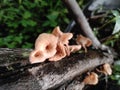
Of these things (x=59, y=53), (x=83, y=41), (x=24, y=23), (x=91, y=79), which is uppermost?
(x=24, y=23)

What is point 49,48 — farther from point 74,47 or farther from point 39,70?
point 74,47

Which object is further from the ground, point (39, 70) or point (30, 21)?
point (30, 21)

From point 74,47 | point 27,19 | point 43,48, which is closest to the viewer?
point 43,48

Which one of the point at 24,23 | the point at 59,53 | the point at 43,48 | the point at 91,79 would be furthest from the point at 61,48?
the point at 24,23

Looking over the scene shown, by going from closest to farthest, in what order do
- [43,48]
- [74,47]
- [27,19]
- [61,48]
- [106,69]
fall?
[43,48], [61,48], [74,47], [106,69], [27,19]

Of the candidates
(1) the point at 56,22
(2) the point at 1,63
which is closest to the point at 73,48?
(2) the point at 1,63

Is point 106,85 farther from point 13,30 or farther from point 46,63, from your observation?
point 13,30

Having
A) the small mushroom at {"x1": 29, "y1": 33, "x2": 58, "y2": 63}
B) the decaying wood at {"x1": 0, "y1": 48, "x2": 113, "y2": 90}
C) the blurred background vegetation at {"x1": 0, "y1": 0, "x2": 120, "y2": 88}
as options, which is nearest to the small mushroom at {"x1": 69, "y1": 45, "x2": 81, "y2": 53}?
the decaying wood at {"x1": 0, "y1": 48, "x2": 113, "y2": 90}
